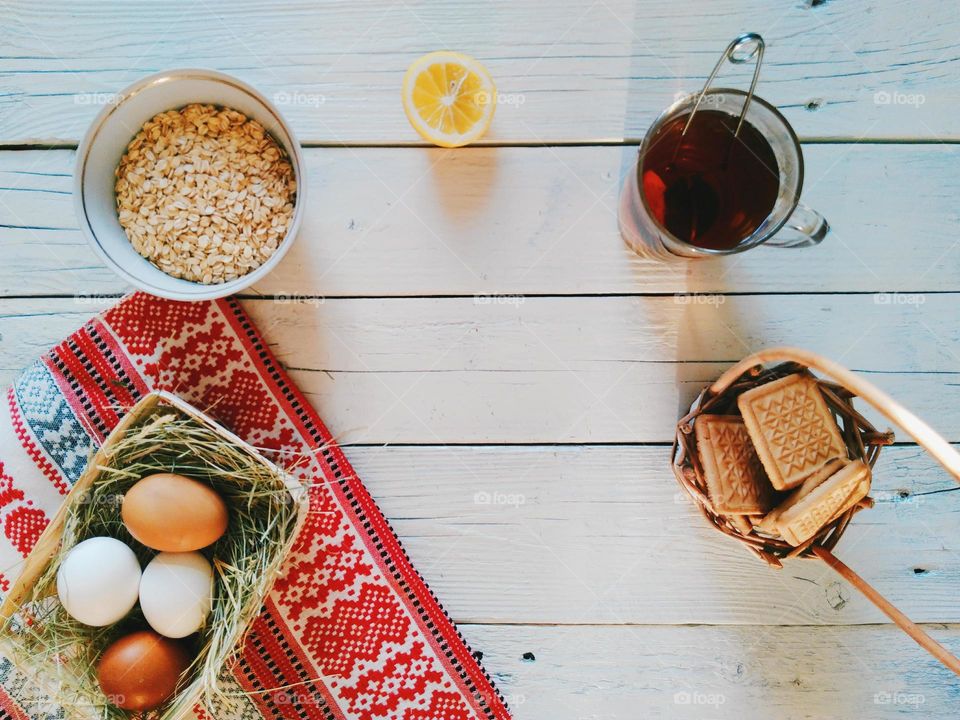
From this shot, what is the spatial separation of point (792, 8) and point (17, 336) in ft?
4.02

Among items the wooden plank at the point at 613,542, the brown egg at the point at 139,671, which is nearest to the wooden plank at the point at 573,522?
the wooden plank at the point at 613,542

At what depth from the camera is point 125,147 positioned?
0.96 m

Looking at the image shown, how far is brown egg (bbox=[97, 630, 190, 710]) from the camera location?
34.9 inches

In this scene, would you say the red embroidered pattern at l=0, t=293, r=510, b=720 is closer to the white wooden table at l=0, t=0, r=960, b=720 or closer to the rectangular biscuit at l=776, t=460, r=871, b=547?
the white wooden table at l=0, t=0, r=960, b=720

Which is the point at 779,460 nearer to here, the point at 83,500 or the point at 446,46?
the point at 446,46

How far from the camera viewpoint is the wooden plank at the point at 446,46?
3.44 feet

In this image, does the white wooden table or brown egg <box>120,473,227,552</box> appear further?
the white wooden table

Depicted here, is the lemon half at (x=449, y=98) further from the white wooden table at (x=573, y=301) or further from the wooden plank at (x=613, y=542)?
the wooden plank at (x=613, y=542)

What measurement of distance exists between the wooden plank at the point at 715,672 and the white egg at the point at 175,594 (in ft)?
1.27

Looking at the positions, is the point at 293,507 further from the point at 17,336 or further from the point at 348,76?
the point at 348,76

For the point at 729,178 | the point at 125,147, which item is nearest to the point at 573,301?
the point at 729,178

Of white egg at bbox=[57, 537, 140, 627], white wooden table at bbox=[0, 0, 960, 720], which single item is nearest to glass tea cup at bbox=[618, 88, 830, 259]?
white wooden table at bbox=[0, 0, 960, 720]

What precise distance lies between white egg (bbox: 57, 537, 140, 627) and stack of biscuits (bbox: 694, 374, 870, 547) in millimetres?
743

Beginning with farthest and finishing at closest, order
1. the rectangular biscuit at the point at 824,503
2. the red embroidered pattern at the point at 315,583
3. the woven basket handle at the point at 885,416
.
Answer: the red embroidered pattern at the point at 315,583 → the rectangular biscuit at the point at 824,503 → the woven basket handle at the point at 885,416
